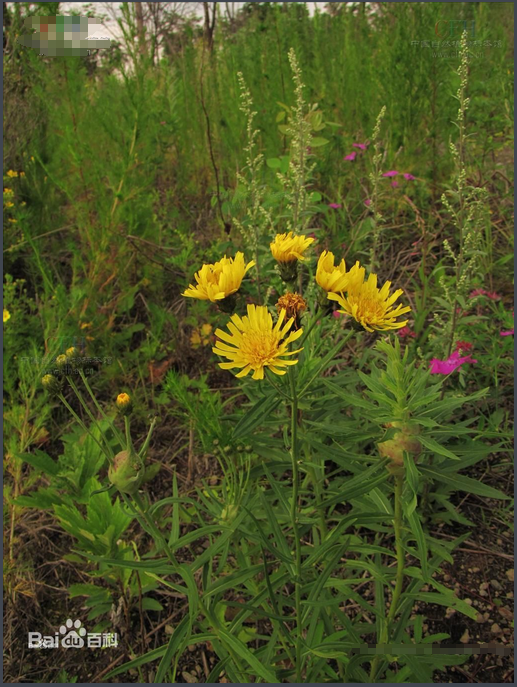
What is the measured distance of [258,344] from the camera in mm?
963

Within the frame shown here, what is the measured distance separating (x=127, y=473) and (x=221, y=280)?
45 centimetres

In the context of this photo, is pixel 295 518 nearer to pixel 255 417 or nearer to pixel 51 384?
pixel 255 417

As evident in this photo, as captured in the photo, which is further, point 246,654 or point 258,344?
point 246,654

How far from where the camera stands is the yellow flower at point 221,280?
3.34ft

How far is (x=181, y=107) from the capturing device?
377 centimetres

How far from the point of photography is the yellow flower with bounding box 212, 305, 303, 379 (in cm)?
93

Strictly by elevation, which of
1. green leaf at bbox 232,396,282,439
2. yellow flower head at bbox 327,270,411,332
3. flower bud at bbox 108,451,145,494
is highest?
yellow flower head at bbox 327,270,411,332

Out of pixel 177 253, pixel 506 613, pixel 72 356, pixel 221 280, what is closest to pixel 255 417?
pixel 221 280

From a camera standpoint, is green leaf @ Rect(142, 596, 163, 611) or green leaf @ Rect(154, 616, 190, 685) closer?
green leaf @ Rect(154, 616, 190, 685)

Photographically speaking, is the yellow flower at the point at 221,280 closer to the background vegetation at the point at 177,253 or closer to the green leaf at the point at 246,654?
the background vegetation at the point at 177,253

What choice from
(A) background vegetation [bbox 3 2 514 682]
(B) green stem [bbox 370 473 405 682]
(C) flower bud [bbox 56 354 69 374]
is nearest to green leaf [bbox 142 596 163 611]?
(A) background vegetation [bbox 3 2 514 682]

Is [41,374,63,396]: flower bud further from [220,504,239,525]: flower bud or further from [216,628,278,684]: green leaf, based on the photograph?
[216,628,278,684]: green leaf

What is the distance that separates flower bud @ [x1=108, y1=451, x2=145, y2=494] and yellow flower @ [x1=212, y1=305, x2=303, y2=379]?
29cm

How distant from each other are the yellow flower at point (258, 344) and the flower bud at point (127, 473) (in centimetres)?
29
